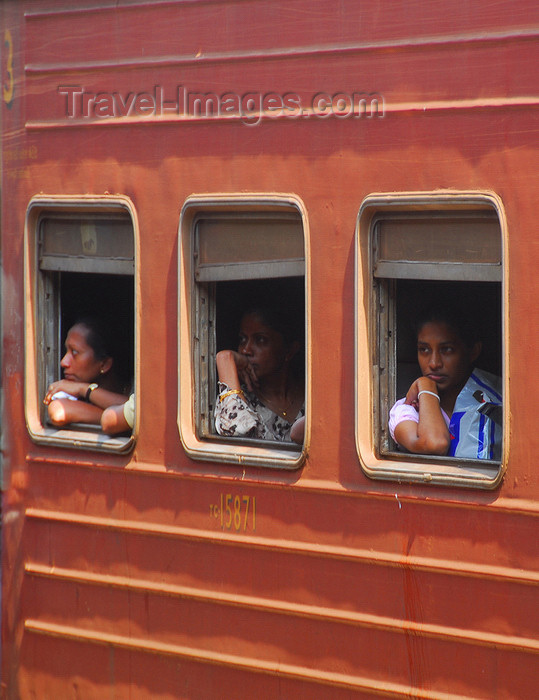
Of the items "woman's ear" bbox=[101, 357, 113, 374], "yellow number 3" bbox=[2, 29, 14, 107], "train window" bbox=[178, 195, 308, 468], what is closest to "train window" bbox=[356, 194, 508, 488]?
"train window" bbox=[178, 195, 308, 468]

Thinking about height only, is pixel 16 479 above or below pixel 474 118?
below

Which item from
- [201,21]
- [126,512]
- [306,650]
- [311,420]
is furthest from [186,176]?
[306,650]

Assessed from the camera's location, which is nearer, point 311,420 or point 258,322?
point 311,420

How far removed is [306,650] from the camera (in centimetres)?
423

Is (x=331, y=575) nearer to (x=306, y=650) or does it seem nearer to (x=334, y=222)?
(x=306, y=650)

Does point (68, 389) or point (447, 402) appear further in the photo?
point (68, 389)

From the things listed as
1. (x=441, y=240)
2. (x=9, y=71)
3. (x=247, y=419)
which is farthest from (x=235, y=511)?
(x=9, y=71)

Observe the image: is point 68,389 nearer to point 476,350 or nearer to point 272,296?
point 272,296

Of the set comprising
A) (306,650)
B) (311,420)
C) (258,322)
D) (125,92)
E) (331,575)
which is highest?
(125,92)

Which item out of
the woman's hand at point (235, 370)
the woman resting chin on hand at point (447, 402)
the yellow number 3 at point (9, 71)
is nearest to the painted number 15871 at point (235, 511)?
the woman's hand at point (235, 370)

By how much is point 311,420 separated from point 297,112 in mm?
1142

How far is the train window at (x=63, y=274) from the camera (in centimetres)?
475

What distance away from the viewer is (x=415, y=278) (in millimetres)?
3955

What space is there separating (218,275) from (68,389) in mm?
977
